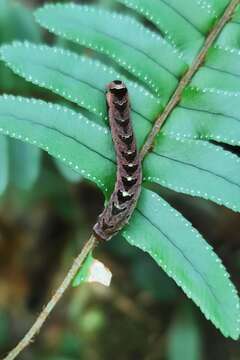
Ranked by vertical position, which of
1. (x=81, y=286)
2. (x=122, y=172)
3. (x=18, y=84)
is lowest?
(x=81, y=286)

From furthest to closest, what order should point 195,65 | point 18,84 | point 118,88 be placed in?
point 18,84 < point 195,65 < point 118,88

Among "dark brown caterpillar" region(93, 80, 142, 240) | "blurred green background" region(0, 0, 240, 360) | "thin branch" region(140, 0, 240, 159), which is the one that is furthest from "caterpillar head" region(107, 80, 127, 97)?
"blurred green background" region(0, 0, 240, 360)

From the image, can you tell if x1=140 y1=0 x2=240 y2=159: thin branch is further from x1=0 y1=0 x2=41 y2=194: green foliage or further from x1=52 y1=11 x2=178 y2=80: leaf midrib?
x1=0 y1=0 x2=41 y2=194: green foliage

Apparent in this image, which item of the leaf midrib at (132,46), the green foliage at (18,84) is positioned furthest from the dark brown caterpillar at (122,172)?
the green foliage at (18,84)

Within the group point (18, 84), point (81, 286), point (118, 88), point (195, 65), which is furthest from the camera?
point (81, 286)

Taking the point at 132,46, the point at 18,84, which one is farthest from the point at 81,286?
the point at 132,46

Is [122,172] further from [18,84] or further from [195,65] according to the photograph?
[18,84]

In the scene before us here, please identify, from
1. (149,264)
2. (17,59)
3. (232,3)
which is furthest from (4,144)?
(149,264)

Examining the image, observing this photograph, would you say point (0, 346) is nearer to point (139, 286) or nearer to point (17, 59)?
point (139, 286)
